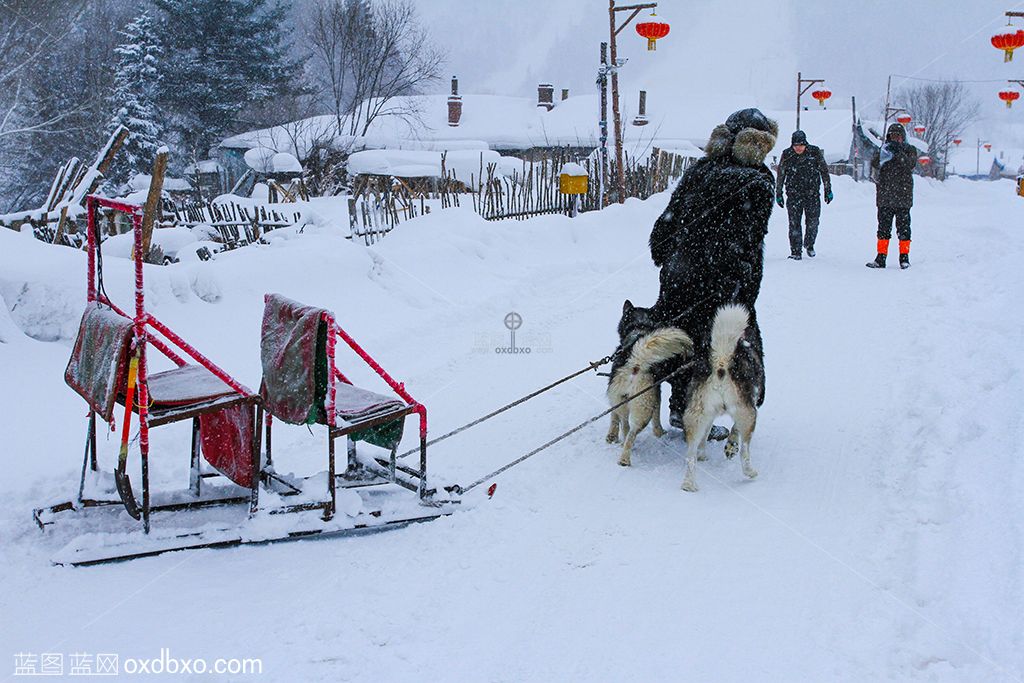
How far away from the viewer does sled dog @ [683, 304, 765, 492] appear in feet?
12.7

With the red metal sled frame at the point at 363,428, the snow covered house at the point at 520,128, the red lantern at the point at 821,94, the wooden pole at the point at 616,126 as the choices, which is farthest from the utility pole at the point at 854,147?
the red metal sled frame at the point at 363,428

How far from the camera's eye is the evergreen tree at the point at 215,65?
30.8m

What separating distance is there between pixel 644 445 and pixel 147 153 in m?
28.7

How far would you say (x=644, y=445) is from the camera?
4664 mm

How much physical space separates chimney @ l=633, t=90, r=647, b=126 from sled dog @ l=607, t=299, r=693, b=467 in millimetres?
40686

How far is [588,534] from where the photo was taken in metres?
3.54

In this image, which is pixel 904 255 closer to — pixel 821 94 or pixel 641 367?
pixel 641 367

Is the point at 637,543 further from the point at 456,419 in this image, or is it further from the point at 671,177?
the point at 671,177

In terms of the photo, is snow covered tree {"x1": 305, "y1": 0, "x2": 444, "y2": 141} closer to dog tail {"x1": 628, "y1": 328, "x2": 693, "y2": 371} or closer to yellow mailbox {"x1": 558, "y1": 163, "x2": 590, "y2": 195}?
yellow mailbox {"x1": 558, "y1": 163, "x2": 590, "y2": 195}

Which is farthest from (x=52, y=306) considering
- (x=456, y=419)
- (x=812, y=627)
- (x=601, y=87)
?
(x=601, y=87)

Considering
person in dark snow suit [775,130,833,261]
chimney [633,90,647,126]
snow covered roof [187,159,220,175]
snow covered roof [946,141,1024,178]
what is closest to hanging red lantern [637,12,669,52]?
person in dark snow suit [775,130,833,261]

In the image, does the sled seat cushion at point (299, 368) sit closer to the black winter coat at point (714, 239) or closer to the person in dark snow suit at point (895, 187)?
the black winter coat at point (714, 239)

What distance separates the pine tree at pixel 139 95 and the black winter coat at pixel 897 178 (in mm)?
25460

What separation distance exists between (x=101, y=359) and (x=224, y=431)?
601 mm
